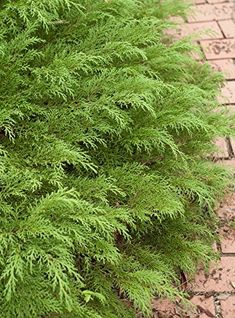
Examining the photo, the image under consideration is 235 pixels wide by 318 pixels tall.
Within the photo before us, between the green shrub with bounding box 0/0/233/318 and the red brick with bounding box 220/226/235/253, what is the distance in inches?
3.4

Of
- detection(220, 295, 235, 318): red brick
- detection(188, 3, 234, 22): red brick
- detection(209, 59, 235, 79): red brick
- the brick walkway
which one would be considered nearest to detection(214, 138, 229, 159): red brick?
the brick walkway

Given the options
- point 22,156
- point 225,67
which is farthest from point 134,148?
point 225,67

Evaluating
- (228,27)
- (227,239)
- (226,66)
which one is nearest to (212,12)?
(228,27)

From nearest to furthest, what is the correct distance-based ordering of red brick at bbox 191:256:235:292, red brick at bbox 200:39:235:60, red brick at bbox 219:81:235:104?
1. red brick at bbox 191:256:235:292
2. red brick at bbox 219:81:235:104
3. red brick at bbox 200:39:235:60

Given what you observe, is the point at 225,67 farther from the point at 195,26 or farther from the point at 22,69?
the point at 22,69

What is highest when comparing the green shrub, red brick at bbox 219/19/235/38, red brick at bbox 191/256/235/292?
the green shrub

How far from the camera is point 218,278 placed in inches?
83.4

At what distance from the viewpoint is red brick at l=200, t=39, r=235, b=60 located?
3287 mm

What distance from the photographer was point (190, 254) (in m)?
2.06

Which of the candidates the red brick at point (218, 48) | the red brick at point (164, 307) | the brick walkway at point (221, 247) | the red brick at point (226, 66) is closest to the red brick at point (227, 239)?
the brick walkway at point (221, 247)

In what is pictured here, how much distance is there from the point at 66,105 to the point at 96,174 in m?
0.29

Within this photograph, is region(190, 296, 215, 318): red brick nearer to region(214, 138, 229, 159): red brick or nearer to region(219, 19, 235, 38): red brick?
region(214, 138, 229, 159): red brick

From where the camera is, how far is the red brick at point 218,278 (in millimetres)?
2082

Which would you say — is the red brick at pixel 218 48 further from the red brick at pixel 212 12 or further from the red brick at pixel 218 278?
the red brick at pixel 218 278
